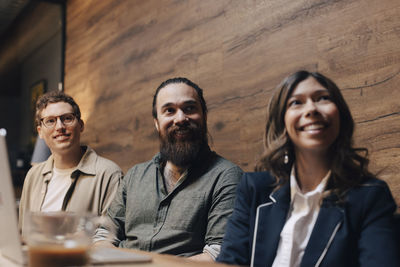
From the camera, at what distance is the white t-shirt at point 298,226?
57.9 inches

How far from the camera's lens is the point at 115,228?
224 centimetres

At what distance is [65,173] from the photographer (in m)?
2.74

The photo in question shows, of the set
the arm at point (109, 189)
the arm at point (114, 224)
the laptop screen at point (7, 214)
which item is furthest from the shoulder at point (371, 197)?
the arm at point (109, 189)

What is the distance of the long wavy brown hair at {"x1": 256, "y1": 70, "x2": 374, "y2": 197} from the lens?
58.1 inches

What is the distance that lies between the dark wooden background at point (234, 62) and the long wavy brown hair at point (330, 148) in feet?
0.87

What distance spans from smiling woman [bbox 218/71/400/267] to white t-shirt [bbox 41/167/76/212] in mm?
1373

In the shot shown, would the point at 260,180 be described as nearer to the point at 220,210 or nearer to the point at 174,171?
the point at 220,210

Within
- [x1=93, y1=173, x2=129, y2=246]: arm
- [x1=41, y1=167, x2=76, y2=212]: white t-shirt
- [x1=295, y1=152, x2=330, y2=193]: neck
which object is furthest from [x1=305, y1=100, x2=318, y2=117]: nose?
[x1=41, y1=167, x2=76, y2=212]: white t-shirt

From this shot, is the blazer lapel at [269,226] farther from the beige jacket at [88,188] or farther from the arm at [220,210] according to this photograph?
the beige jacket at [88,188]

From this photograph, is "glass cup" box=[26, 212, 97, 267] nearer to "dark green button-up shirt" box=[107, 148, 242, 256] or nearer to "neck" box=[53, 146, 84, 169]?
"dark green button-up shirt" box=[107, 148, 242, 256]

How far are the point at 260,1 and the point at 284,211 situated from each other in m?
1.33

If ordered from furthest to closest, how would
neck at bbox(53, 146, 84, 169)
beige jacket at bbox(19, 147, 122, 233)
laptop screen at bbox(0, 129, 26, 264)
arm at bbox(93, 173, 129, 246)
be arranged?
neck at bbox(53, 146, 84, 169) < beige jacket at bbox(19, 147, 122, 233) < arm at bbox(93, 173, 129, 246) < laptop screen at bbox(0, 129, 26, 264)

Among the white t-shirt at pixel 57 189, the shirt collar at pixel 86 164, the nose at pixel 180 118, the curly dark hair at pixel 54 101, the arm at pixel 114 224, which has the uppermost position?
the curly dark hair at pixel 54 101

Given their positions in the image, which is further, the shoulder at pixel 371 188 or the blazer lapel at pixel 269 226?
the blazer lapel at pixel 269 226
